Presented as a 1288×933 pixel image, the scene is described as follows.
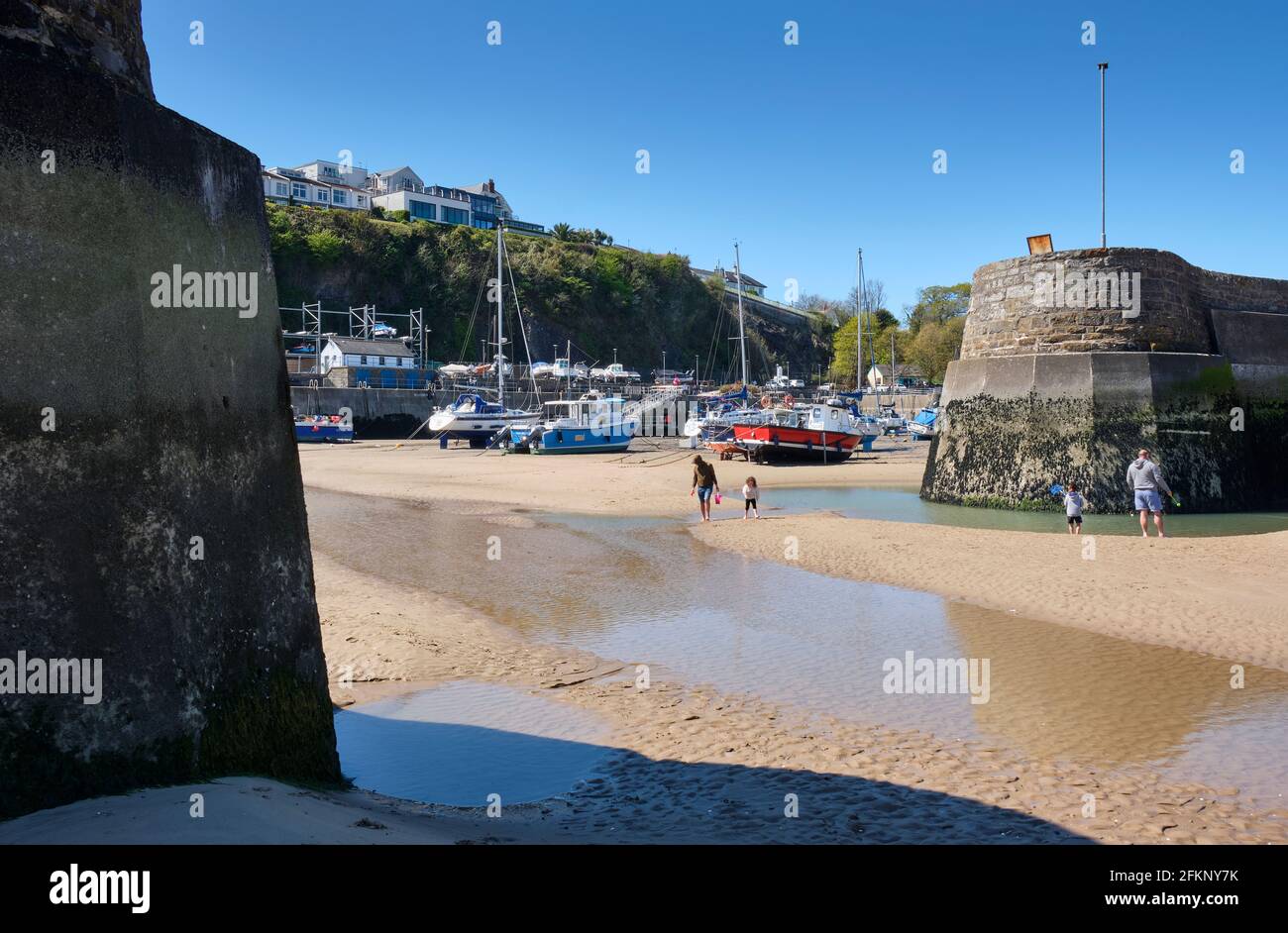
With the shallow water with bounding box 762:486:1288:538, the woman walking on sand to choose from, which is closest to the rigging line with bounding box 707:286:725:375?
the shallow water with bounding box 762:486:1288:538

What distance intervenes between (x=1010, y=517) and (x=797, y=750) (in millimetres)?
15193

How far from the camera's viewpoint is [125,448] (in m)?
3.95

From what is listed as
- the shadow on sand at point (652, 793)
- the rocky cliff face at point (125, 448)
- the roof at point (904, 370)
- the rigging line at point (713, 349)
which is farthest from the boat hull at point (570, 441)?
the rigging line at point (713, 349)

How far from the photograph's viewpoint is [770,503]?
24750 mm

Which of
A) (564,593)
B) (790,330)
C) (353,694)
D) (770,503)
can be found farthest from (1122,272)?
(790,330)

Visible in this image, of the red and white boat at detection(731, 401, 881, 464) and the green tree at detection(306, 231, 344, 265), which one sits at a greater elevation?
the green tree at detection(306, 231, 344, 265)

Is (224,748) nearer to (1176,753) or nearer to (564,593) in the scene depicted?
(1176,753)

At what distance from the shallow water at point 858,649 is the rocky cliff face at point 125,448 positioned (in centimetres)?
490

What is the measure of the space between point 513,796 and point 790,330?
124598mm

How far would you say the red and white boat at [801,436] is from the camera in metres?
Result: 37.2

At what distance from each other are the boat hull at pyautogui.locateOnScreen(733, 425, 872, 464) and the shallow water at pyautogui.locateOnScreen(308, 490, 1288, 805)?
2019 centimetres

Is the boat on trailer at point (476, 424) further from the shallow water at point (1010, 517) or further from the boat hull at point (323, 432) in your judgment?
the shallow water at point (1010, 517)

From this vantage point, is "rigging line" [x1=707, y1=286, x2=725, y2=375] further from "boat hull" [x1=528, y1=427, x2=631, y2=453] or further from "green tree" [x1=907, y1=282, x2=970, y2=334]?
"boat hull" [x1=528, y1=427, x2=631, y2=453]

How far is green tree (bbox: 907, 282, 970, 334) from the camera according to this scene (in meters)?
106
